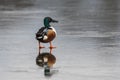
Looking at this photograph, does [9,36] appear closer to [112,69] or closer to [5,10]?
[112,69]

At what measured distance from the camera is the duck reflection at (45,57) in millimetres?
11383

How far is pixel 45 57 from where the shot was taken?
12.0 metres

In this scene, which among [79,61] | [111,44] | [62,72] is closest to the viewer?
[62,72]

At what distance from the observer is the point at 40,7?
21.9 meters

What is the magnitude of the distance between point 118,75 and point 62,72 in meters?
0.99

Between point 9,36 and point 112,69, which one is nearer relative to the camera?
point 112,69

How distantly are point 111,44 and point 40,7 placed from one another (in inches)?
350

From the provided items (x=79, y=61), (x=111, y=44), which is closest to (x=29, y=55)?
(x=79, y=61)

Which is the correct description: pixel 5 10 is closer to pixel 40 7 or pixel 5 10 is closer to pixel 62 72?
pixel 40 7

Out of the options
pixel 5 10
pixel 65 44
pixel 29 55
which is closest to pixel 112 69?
pixel 29 55

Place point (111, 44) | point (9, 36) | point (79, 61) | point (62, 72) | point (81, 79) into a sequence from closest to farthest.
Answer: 1. point (81, 79)
2. point (62, 72)
3. point (79, 61)
4. point (111, 44)
5. point (9, 36)

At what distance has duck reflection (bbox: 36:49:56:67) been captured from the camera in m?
11.4

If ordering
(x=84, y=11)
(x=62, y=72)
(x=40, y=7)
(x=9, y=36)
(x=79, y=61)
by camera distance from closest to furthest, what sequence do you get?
(x=62, y=72), (x=79, y=61), (x=9, y=36), (x=84, y=11), (x=40, y=7)

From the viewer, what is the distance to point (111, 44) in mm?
13305
